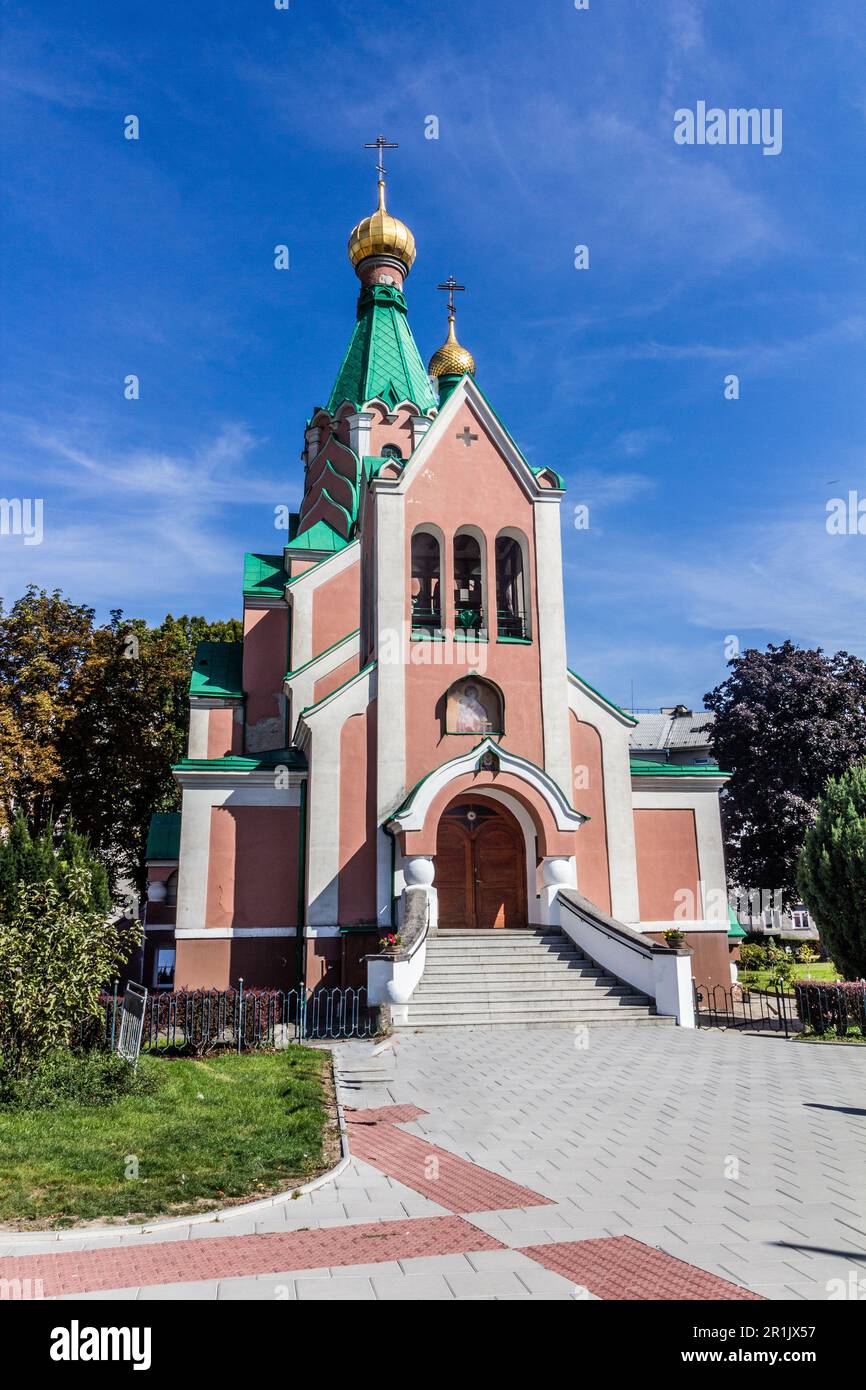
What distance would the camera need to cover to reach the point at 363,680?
19484 millimetres

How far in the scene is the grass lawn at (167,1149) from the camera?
264 inches

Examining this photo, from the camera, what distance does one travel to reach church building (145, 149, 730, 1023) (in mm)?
18594

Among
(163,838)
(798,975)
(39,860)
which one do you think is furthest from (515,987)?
(798,975)

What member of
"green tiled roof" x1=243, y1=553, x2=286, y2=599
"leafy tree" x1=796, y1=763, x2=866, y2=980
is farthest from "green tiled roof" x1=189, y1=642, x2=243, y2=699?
"leafy tree" x1=796, y1=763, x2=866, y2=980

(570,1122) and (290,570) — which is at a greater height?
(290,570)

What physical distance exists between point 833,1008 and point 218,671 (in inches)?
671

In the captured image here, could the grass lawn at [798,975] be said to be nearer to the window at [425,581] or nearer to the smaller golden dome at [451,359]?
the window at [425,581]

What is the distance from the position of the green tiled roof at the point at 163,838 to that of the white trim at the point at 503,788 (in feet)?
36.2

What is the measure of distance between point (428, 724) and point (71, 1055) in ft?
34.0

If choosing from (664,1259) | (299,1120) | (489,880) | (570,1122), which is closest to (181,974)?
(489,880)

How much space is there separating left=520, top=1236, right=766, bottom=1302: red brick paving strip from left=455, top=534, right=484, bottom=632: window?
1616cm

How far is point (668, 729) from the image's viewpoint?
55.6 m
